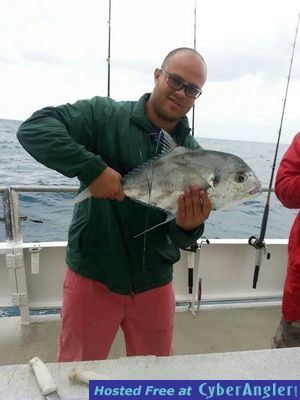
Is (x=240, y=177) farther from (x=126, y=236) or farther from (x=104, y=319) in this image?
(x=104, y=319)

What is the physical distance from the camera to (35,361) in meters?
1.19

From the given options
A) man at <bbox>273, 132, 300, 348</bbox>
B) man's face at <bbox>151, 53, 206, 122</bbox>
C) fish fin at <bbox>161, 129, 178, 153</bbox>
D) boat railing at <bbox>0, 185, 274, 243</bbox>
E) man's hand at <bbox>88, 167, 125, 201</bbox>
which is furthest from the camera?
boat railing at <bbox>0, 185, 274, 243</bbox>

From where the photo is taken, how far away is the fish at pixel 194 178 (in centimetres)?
161

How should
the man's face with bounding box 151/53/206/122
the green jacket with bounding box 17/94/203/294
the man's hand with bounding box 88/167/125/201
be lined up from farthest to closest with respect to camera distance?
the green jacket with bounding box 17/94/203/294 < the man's face with bounding box 151/53/206/122 < the man's hand with bounding box 88/167/125/201

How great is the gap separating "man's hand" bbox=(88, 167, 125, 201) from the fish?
0.04 metres

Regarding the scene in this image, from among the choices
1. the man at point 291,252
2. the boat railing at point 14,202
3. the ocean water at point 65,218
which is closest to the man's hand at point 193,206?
the man at point 291,252

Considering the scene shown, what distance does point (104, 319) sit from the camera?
2.04 meters

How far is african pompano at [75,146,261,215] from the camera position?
1.61 m

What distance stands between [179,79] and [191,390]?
1.40 meters

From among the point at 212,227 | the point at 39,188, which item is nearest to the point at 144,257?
the point at 39,188

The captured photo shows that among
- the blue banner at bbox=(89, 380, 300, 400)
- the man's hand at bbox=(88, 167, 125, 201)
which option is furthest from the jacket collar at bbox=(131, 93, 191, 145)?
the blue banner at bbox=(89, 380, 300, 400)

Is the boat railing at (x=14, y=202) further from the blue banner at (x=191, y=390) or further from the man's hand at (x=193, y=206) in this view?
the blue banner at (x=191, y=390)

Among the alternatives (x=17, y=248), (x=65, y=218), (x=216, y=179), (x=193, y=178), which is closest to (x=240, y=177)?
(x=216, y=179)

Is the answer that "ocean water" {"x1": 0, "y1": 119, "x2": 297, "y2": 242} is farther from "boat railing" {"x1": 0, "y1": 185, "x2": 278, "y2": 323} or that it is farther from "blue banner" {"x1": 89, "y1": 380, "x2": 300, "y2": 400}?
"blue banner" {"x1": 89, "y1": 380, "x2": 300, "y2": 400}
